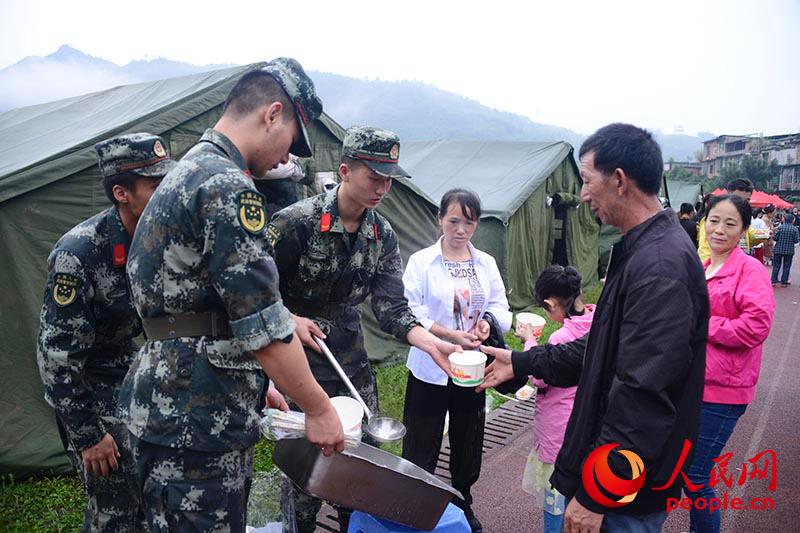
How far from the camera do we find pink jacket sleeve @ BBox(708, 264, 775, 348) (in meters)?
2.93

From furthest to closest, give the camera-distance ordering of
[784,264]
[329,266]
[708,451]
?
[784,264] → [708,451] → [329,266]

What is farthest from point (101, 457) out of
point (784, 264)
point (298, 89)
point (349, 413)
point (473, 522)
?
point (784, 264)

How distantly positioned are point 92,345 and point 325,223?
1.14 meters

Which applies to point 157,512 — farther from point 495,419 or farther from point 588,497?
point 495,419

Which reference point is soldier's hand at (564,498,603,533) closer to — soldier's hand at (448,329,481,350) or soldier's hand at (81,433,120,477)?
soldier's hand at (448,329,481,350)

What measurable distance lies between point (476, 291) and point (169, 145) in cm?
283

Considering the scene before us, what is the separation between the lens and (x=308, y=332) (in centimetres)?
246

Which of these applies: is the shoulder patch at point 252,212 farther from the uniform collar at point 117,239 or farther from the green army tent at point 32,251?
the green army tent at point 32,251

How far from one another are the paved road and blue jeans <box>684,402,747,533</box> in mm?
649

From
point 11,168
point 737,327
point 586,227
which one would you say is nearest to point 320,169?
point 11,168

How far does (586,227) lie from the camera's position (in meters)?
11.4

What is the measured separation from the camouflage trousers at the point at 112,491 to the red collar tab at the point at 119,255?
0.70 meters

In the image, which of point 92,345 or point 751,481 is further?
point 751,481

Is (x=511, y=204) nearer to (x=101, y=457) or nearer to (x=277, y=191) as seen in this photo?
(x=277, y=191)
